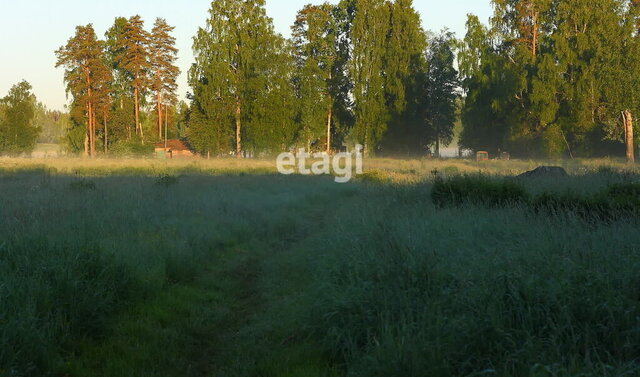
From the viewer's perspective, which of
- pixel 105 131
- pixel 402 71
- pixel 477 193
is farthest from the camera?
pixel 105 131

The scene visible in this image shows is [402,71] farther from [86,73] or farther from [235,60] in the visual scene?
[86,73]

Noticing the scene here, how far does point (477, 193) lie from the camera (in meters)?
10.7

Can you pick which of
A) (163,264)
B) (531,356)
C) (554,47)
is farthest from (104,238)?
(554,47)

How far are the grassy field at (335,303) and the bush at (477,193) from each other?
7.71 ft

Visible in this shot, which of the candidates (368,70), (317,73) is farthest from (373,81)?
(317,73)

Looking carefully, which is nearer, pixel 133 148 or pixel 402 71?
pixel 402 71

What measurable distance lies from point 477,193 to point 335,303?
737 centimetres

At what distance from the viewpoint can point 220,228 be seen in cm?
969

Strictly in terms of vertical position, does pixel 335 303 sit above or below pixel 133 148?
below

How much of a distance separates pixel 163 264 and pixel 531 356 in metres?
4.74

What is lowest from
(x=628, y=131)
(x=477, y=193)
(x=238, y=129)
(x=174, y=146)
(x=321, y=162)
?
(x=477, y=193)

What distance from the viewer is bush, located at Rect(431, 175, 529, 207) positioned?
10.1 m

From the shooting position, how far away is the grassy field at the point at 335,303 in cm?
338

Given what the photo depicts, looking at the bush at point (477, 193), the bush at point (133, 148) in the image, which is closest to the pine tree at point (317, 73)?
the bush at point (133, 148)
